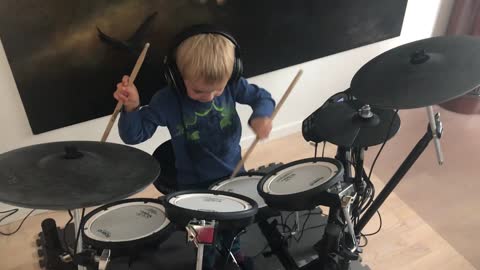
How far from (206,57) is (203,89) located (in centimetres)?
9

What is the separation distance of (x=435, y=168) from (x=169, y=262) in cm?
114

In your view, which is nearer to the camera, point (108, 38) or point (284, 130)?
point (108, 38)

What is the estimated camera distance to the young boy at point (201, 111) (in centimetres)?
110

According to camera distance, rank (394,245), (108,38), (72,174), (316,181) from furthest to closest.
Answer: (394,245) < (108,38) < (316,181) < (72,174)

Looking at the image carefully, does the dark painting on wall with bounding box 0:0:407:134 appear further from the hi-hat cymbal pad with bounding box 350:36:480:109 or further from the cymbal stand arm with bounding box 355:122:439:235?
the cymbal stand arm with bounding box 355:122:439:235

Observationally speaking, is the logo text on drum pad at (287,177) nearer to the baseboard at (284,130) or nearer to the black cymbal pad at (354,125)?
the black cymbal pad at (354,125)

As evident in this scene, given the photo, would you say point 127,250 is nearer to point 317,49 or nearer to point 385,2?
point 317,49

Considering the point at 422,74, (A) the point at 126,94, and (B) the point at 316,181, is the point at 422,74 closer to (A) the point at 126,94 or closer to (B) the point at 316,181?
(B) the point at 316,181

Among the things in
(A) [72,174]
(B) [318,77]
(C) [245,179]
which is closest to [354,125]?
(C) [245,179]

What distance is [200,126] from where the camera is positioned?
1293 millimetres

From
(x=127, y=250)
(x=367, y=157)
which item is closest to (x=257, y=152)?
(x=367, y=157)

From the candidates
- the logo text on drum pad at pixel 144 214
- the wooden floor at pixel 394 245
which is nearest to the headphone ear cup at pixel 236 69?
the logo text on drum pad at pixel 144 214

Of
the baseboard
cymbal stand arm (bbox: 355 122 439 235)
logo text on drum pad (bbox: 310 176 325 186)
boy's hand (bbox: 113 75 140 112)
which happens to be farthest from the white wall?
logo text on drum pad (bbox: 310 176 325 186)

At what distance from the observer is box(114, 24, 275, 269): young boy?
110cm
